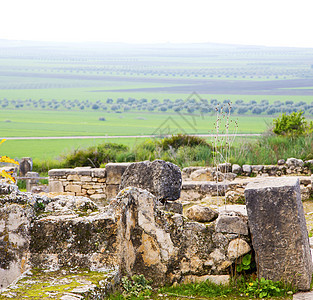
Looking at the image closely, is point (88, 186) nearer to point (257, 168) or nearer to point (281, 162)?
point (257, 168)

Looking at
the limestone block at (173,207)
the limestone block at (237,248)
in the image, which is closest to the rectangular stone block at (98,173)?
the limestone block at (173,207)

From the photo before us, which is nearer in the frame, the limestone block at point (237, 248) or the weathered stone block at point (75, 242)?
the weathered stone block at point (75, 242)

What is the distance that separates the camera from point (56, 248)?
508cm

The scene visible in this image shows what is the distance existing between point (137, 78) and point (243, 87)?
4449cm

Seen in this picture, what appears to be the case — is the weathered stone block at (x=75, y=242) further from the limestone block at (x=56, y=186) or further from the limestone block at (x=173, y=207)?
the limestone block at (x=56, y=186)

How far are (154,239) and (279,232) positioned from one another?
1.33 m

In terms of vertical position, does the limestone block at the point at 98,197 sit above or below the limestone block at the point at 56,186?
below

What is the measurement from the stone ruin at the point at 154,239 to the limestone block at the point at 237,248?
0.04ft

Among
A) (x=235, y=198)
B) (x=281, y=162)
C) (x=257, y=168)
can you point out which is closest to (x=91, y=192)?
(x=235, y=198)

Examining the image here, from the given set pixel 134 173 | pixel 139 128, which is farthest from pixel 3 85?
pixel 134 173

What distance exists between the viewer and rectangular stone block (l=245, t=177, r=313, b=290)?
16.1 feet

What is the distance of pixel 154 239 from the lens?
5172 millimetres

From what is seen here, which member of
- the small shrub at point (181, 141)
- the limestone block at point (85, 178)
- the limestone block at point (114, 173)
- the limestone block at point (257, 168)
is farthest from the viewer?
the small shrub at point (181, 141)

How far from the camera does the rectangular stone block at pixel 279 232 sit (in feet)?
16.1
